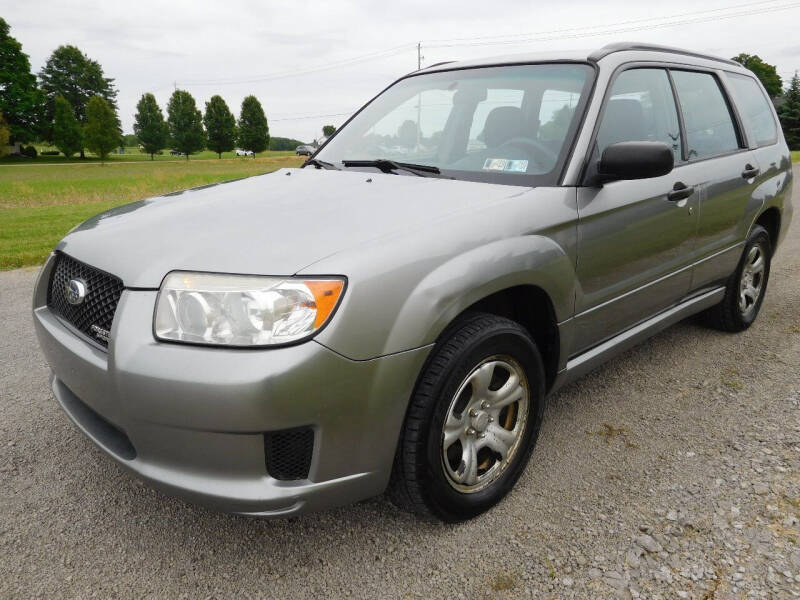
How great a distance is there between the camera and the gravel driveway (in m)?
1.98

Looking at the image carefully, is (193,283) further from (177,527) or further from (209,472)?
(177,527)

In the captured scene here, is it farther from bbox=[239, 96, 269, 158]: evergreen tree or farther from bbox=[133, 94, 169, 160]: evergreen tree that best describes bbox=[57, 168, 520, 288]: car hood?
bbox=[133, 94, 169, 160]: evergreen tree

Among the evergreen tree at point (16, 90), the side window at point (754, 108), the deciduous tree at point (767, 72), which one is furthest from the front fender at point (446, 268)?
the deciduous tree at point (767, 72)

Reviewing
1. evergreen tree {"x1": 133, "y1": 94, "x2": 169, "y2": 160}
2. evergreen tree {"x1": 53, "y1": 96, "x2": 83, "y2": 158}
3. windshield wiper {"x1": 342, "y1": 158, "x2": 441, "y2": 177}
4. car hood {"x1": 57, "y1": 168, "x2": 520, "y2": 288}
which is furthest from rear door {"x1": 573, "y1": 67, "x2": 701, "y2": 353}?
evergreen tree {"x1": 133, "y1": 94, "x2": 169, "y2": 160}

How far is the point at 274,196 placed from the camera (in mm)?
2553

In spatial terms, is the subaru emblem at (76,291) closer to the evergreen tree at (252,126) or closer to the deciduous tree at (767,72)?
the evergreen tree at (252,126)

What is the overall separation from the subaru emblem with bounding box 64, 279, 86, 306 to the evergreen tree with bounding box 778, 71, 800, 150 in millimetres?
51755

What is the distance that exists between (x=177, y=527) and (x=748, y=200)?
12.1 ft

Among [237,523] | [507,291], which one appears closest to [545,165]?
[507,291]

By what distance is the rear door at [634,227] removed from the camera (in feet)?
8.53

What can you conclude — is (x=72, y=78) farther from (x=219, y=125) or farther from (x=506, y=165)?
(x=506, y=165)

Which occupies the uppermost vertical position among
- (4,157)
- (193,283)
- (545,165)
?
(545,165)

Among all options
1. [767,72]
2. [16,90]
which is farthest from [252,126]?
[767,72]

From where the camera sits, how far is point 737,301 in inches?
159
